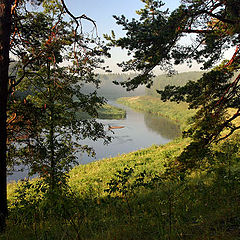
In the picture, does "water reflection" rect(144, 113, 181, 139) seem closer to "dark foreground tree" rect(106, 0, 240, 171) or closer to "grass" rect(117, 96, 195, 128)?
Result: "grass" rect(117, 96, 195, 128)

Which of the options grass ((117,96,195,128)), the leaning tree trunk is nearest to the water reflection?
grass ((117,96,195,128))

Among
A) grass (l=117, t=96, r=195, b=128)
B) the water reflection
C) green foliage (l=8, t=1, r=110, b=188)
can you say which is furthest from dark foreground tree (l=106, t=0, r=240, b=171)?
grass (l=117, t=96, r=195, b=128)

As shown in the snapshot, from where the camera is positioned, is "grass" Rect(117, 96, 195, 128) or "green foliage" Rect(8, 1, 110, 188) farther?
"grass" Rect(117, 96, 195, 128)

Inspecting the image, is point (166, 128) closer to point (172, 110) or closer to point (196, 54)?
point (172, 110)

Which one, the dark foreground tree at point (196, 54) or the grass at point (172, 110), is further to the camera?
the grass at point (172, 110)

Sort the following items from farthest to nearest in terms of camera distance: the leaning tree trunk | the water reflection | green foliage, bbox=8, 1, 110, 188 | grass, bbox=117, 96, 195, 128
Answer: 1. grass, bbox=117, 96, 195, 128
2. the water reflection
3. green foliage, bbox=8, 1, 110, 188
4. the leaning tree trunk

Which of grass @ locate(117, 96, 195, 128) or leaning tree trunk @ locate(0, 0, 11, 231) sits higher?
grass @ locate(117, 96, 195, 128)

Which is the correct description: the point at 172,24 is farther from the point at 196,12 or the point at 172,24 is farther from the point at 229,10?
the point at 229,10

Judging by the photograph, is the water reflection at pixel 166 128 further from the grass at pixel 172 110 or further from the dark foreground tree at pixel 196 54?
the dark foreground tree at pixel 196 54

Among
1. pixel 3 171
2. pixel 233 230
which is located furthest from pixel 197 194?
pixel 3 171

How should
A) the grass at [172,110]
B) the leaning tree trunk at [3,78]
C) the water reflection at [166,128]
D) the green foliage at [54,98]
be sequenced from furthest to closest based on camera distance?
the grass at [172,110]
the water reflection at [166,128]
the green foliage at [54,98]
the leaning tree trunk at [3,78]

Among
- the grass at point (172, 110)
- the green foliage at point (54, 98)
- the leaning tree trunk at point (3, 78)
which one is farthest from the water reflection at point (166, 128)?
the leaning tree trunk at point (3, 78)

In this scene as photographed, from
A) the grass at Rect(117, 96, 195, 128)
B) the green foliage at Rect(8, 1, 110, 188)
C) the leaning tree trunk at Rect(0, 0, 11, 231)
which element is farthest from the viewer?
the grass at Rect(117, 96, 195, 128)

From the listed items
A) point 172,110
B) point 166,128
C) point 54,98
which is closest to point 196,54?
point 54,98
